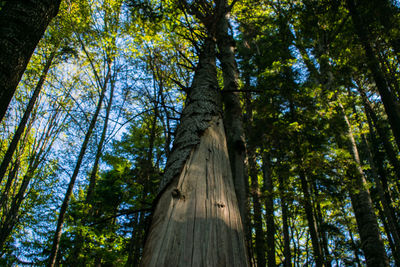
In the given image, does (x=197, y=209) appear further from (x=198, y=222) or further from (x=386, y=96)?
(x=386, y=96)

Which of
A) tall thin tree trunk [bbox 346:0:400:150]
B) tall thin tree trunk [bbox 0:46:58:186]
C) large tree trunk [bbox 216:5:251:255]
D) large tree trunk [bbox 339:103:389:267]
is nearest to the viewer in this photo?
large tree trunk [bbox 216:5:251:255]

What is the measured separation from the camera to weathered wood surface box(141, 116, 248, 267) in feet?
2.28

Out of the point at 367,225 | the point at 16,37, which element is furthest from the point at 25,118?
the point at 367,225

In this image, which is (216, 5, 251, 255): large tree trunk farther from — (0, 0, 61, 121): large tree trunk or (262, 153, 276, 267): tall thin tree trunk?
(262, 153, 276, 267): tall thin tree trunk

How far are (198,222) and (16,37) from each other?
5.85ft

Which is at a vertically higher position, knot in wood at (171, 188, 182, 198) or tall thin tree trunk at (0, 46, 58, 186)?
tall thin tree trunk at (0, 46, 58, 186)

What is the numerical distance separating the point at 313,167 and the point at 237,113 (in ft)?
13.2

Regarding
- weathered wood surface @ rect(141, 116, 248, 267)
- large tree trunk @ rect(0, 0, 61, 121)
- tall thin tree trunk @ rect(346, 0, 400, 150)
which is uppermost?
tall thin tree trunk @ rect(346, 0, 400, 150)

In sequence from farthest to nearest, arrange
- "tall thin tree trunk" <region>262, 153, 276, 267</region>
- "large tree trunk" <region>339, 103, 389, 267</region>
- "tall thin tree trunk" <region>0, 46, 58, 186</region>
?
"tall thin tree trunk" <region>262, 153, 276, 267</region> < "tall thin tree trunk" <region>0, 46, 58, 186</region> < "large tree trunk" <region>339, 103, 389, 267</region>

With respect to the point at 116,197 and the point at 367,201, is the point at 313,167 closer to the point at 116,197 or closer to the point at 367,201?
the point at 367,201

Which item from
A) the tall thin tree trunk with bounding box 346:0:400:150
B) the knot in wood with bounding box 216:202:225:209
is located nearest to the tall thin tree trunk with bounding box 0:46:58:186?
the knot in wood with bounding box 216:202:225:209

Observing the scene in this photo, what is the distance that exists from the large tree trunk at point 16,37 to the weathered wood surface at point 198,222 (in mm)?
1349

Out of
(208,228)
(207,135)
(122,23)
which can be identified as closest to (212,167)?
(207,135)

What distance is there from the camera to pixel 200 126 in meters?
1.37
